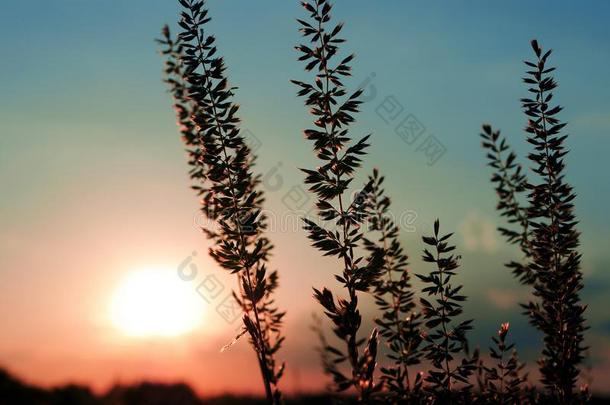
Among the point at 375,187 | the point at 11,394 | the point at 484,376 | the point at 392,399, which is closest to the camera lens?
the point at 392,399

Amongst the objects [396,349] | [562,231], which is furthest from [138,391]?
[562,231]

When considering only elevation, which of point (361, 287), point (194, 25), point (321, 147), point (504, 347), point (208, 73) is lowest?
point (504, 347)

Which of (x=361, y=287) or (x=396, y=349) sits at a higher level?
(x=361, y=287)

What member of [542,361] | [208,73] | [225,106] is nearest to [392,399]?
[542,361]

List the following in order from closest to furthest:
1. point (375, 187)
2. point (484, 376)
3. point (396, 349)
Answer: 1. point (396, 349)
2. point (484, 376)
3. point (375, 187)

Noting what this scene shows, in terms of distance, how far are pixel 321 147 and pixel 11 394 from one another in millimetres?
9264

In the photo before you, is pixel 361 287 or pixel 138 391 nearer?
pixel 361 287

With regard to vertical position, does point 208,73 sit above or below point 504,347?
above

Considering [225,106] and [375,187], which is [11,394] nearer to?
[225,106]

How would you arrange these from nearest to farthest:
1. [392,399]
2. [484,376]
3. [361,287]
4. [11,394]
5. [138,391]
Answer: [361,287] < [392,399] < [484,376] < [11,394] < [138,391]

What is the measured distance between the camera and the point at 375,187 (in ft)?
35.2

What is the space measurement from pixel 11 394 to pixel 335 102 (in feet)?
31.9

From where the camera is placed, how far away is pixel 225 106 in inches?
366

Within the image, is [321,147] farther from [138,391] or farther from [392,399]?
[138,391]
